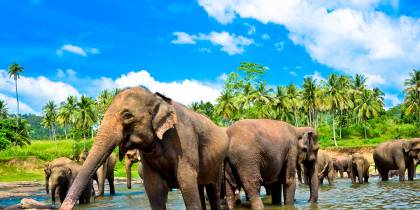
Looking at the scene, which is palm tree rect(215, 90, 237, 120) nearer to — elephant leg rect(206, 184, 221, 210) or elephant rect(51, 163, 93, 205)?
elephant rect(51, 163, 93, 205)

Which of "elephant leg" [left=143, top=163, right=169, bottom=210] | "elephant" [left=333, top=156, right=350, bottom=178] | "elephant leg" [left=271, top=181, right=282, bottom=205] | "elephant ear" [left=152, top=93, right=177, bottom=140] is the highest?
"elephant ear" [left=152, top=93, right=177, bottom=140]

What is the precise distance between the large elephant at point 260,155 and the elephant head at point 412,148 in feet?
A: 51.6

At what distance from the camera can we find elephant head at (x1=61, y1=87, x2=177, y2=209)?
5934mm

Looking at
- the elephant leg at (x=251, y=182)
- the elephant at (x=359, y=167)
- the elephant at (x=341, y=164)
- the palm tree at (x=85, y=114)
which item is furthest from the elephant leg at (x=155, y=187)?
the palm tree at (x=85, y=114)

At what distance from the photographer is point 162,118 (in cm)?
641

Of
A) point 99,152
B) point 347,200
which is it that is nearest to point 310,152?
point 347,200

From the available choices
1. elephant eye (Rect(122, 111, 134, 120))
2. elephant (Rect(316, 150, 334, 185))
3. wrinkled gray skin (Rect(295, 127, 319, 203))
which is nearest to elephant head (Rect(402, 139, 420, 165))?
elephant (Rect(316, 150, 334, 185))

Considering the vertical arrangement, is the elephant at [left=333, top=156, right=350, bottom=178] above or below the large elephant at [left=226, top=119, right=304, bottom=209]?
below

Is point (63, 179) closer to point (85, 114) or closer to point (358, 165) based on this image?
point (358, 165)

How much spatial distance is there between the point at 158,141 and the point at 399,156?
22.9 m

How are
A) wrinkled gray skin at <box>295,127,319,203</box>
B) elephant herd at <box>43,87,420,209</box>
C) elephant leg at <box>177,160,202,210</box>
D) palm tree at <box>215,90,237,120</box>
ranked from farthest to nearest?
palm tree at <box>215,90,237,120</box>
wrinkled gray skin at <box>295,127,319,203</box>
elephant leg at <box>177,160,202,210</box>
elephant herd at <box>43,87,420,209</box>

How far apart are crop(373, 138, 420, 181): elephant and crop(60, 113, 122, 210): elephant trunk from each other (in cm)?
2210

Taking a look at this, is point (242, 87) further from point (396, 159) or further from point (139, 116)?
point (139, 116)

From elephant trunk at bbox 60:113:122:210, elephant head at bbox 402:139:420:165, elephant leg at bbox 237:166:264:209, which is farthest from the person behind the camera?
elephant head at bbox 402:139:420:165
